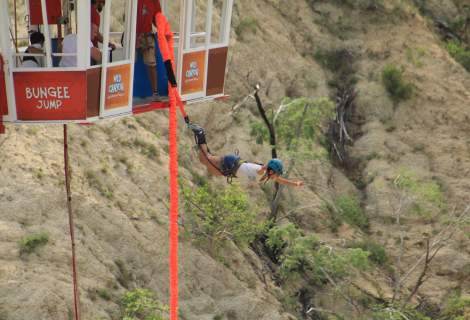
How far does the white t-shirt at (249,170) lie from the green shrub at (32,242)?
858 cm

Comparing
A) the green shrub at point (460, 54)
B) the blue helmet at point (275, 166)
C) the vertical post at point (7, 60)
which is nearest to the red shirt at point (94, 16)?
the vertical post at point (7, 60)

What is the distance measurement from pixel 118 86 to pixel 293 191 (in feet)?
48.1

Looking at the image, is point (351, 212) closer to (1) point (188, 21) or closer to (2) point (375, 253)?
A: (2) point (375, 253)

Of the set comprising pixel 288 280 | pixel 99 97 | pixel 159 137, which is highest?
pixel 99 97

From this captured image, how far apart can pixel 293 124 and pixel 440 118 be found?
23.7 ft

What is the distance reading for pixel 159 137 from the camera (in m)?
26.0

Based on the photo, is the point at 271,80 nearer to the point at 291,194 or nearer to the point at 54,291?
the point at 291,194

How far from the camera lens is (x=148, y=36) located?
1429cm

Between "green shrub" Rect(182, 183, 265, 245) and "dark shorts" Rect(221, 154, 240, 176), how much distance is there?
11.1 metres

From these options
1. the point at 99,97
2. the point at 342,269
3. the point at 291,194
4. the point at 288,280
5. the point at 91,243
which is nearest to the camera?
the point at 99,97

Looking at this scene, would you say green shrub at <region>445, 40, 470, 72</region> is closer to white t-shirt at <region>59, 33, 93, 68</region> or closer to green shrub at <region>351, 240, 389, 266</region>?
green shrub at <region>351, 240, 389, 266</region>

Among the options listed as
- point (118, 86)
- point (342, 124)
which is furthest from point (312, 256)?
point (118, 86)

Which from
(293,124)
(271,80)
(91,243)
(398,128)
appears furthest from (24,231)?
(398,128)

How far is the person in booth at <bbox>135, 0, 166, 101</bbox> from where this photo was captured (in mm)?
14031
